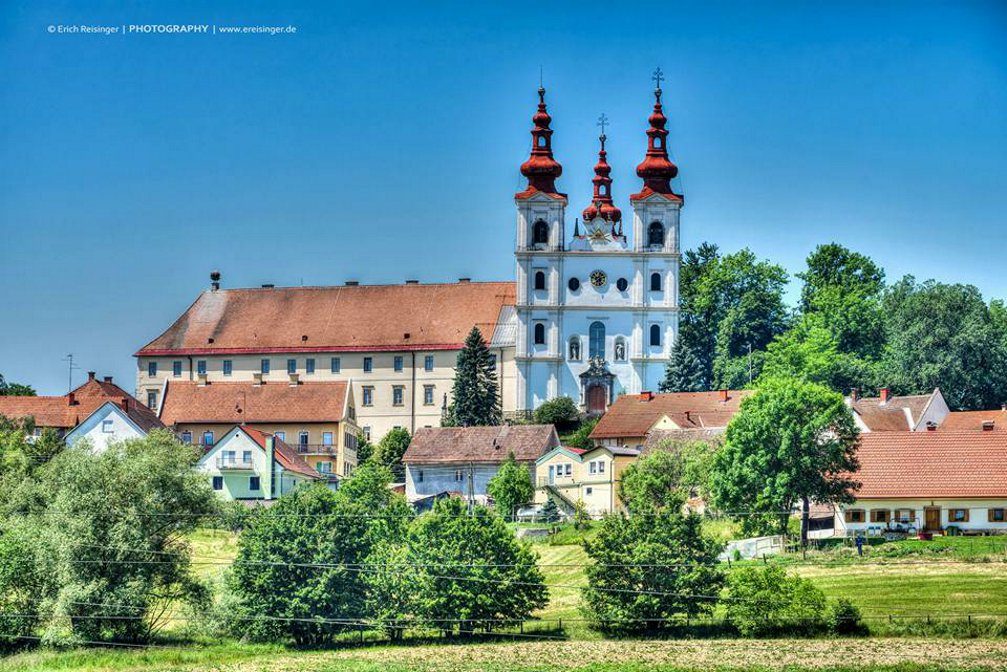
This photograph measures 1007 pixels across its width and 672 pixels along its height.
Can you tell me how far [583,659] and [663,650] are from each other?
7.39 feet

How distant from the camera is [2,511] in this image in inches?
2697

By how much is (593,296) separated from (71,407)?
27.3m

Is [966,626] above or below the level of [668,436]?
below

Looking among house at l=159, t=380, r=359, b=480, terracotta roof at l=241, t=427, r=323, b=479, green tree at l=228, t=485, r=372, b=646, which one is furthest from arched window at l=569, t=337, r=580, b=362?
green tree at l=228, t=485, r=372, b=646

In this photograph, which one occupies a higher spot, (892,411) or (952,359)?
(952,359)

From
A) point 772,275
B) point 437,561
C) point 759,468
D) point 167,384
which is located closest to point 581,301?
point 772,275

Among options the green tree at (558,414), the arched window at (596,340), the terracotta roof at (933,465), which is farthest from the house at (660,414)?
the terracotta roof at (933,465)

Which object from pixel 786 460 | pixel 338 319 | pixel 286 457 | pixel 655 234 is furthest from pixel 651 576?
pixel 338 319

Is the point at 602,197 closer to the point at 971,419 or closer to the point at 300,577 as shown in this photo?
the point at 971,419

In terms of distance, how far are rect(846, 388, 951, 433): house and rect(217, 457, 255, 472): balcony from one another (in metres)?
25.5

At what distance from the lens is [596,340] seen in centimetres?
11156

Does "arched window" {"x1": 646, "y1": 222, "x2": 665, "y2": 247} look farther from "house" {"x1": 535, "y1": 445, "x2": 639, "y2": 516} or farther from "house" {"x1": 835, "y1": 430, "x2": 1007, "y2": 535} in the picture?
"house" {"x1": 835, "y1": 430, "x2": 1007, "y2": 535}

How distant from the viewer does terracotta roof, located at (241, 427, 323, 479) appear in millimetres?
92188

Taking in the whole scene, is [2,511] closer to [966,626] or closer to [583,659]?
[583,659]
